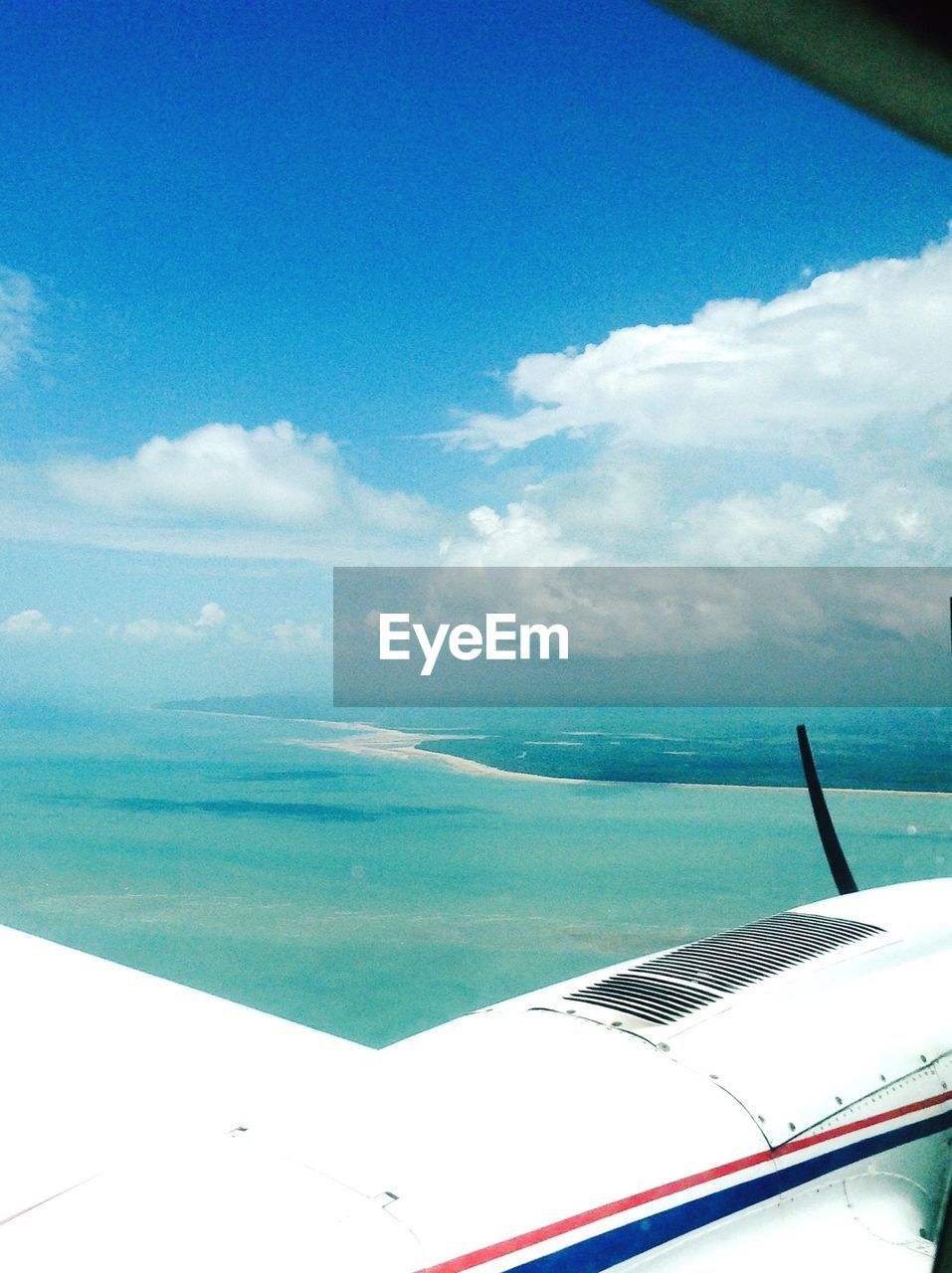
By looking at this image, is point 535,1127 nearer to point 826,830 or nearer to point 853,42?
point 853,42

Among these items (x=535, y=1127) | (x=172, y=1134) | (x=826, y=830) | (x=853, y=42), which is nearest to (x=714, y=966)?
(x=535, y=1127)

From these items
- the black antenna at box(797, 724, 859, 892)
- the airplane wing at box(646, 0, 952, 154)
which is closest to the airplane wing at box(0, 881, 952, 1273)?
the black antenna at box(797, 724, 859, 892)

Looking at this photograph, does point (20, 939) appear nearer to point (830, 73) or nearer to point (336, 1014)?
point (830, 73)

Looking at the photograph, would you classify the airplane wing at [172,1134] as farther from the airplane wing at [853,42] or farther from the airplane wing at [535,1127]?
the airplane wing at [853,42]

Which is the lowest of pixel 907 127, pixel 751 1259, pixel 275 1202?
pixel 751 1259

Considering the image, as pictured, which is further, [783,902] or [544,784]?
[544,784]

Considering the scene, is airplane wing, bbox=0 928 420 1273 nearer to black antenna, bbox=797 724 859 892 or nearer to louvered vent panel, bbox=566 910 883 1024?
louvered vent panel, bbox=566 910 883 1024

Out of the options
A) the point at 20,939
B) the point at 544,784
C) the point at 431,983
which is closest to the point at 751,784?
the point at 544,784
